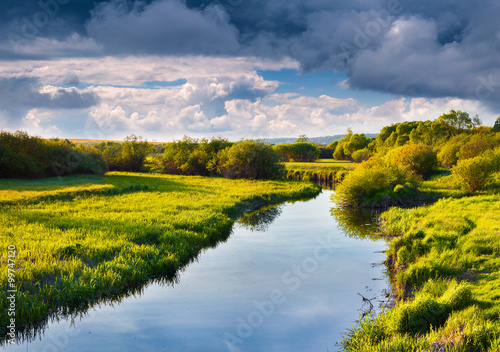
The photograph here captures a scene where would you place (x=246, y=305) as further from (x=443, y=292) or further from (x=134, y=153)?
(x=134, y=153)

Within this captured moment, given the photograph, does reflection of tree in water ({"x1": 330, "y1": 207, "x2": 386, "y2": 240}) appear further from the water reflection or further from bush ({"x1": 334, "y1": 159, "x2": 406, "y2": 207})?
bush ({"x1": 334, "y1": 159, "x2": 406, "y2": 207})

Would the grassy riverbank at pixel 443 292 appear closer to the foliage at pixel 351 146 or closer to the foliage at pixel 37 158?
the foliage at pixel 37 158

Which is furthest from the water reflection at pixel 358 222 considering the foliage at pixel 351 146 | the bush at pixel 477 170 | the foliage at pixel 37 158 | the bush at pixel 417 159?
the foliage at pixel 351 146

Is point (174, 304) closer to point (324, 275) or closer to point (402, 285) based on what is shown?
point (324, 275)

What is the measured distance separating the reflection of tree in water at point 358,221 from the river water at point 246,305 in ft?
7.74

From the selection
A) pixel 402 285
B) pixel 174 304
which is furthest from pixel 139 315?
pixel 402 285

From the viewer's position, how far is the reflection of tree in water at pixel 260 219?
2612 cm

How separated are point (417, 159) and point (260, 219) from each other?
1124 inches

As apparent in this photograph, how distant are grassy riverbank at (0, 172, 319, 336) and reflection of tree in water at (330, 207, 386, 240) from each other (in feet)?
28.5

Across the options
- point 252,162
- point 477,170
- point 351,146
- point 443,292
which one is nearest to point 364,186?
point 477,170

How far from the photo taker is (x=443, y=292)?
Answer: 35.9ft

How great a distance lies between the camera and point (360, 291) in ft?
43.9

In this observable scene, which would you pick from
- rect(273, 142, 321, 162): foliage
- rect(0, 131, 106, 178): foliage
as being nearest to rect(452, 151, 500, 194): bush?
rect(0, 131, 106, 178): foliage

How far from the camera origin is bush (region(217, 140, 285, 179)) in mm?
54906
